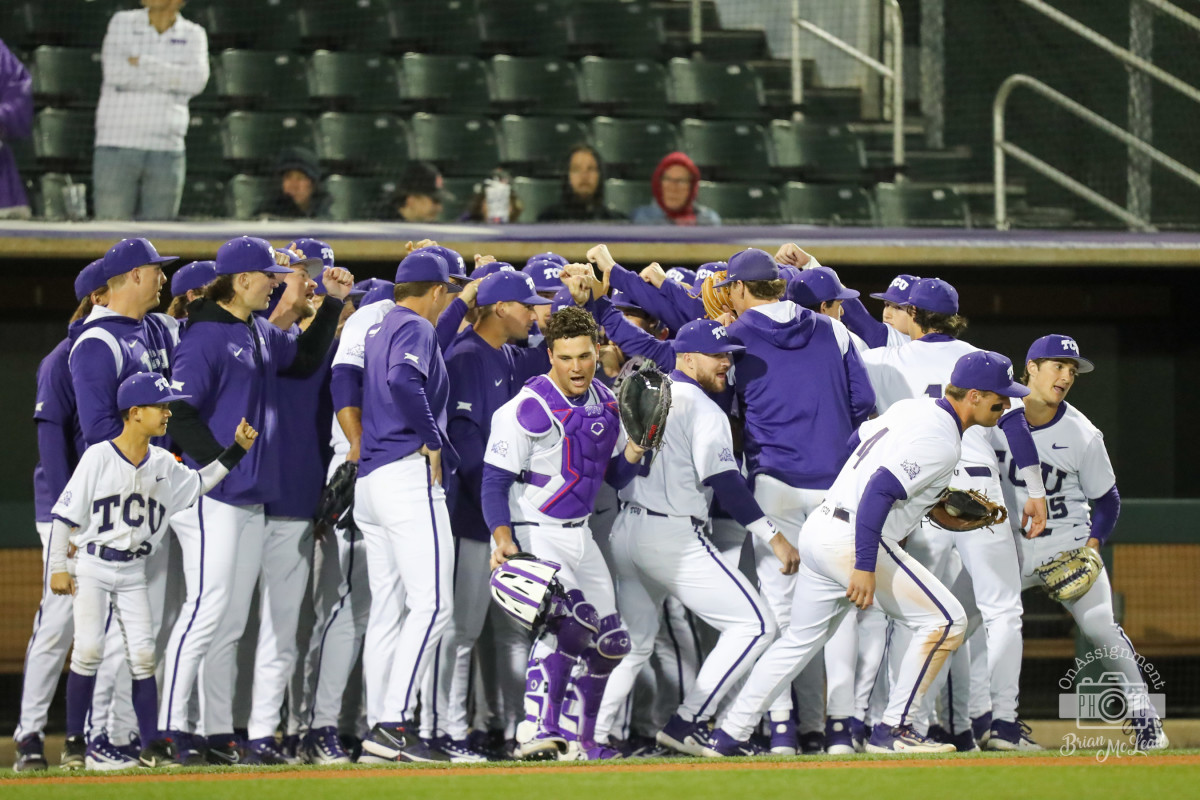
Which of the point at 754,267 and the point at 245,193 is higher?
the point at 245,193

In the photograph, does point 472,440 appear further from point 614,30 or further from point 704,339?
point 614,30

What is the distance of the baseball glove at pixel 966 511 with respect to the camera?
4945mm

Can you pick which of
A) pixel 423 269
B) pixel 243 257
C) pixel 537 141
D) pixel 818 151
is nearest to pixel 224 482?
pixel 243 257

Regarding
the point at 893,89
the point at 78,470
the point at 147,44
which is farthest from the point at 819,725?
the point at 893,89

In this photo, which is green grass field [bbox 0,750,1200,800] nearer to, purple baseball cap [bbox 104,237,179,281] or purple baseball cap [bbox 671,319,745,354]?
purple baseball cap [bbox 671,319,745,354]

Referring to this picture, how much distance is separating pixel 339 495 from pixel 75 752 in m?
1.18

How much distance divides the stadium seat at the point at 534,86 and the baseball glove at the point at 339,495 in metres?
4.31

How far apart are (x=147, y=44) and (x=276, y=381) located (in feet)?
9.48

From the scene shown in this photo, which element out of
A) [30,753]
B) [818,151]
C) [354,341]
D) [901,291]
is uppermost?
[818,151]

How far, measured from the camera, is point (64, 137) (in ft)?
26.3

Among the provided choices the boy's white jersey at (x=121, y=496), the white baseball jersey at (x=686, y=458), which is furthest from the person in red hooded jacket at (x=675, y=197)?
the boy's white jersey at (x=121, y=496)

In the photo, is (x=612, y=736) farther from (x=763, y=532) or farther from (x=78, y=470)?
(x=78, y=470)

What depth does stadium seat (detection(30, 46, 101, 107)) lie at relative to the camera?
8.30 meters

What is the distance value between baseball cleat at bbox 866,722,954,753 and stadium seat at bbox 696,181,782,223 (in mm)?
4096
